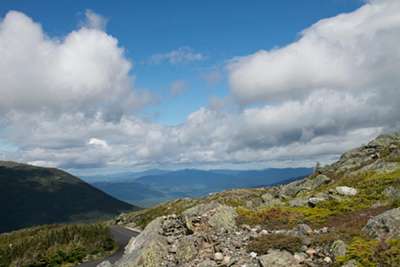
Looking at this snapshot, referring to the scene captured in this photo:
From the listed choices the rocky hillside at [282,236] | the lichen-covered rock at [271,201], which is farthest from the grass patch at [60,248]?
the rocky hillside at [282,236]

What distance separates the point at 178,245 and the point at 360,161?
175ft

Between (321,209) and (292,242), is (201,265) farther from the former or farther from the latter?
(321,209)

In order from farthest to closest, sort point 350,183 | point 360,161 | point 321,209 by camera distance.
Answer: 1. point 360,161
2. point 350,183
3. point 321,209

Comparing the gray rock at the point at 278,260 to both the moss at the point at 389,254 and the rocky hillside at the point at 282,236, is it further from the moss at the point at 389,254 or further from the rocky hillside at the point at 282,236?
the moss at the point at 389,254

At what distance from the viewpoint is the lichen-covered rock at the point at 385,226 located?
2550 cm

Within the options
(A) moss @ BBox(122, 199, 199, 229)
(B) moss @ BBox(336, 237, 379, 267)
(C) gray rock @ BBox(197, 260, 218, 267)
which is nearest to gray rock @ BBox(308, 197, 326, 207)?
(B) moss @ BBox(336, 237, 379, 267)

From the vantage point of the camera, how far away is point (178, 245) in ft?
97.9

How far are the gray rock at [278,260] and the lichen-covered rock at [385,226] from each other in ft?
18.6

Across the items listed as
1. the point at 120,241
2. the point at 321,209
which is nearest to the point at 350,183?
the point at 321,209

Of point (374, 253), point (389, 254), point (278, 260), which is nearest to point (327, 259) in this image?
point (374, 253)

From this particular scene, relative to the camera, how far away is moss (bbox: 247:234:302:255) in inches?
1003

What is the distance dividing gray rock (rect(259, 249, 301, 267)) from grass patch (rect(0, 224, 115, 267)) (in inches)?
2572

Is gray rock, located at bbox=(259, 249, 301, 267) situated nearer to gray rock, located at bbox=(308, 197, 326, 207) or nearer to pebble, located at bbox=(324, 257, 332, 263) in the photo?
pebble, located at bbox=(324, 257, 332, 263)

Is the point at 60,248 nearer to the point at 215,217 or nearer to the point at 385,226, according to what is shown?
the point at 215,217
